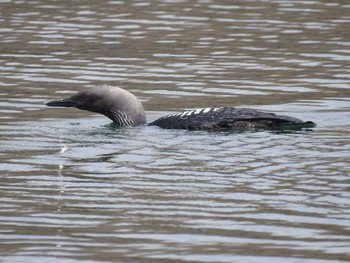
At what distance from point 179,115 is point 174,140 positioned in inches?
37.6

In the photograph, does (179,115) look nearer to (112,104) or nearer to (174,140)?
(174,140)

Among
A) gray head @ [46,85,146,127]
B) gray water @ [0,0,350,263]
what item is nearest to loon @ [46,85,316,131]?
gray head @ [46,85,146,127]

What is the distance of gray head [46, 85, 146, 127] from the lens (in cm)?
1456

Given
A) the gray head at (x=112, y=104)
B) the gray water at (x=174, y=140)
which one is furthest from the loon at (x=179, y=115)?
the gray water at (x=174, y=140)

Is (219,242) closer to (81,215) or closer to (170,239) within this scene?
(170,239)

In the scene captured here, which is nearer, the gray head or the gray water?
the gray water

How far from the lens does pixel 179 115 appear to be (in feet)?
46.0

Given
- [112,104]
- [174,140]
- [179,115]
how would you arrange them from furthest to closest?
[112,104]
[179,115]
[174,140]

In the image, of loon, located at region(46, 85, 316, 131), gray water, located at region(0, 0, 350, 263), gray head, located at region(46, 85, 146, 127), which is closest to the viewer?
gray water, located at region(0, 0, 350, 263)

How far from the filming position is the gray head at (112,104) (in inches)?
573

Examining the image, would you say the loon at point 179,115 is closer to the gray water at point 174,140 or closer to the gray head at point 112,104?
the gray head at point 112,104

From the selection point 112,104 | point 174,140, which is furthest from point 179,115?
point 112,104

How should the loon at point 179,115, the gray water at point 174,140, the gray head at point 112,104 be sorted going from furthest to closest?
the gray head at point 112,104
the loon at point 179,115
the gray water at point 174,140

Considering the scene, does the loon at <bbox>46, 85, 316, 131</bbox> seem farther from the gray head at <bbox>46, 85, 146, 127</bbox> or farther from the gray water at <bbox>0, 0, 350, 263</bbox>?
the gray water at <bbox>0, 0, 350, 263</bbox>
